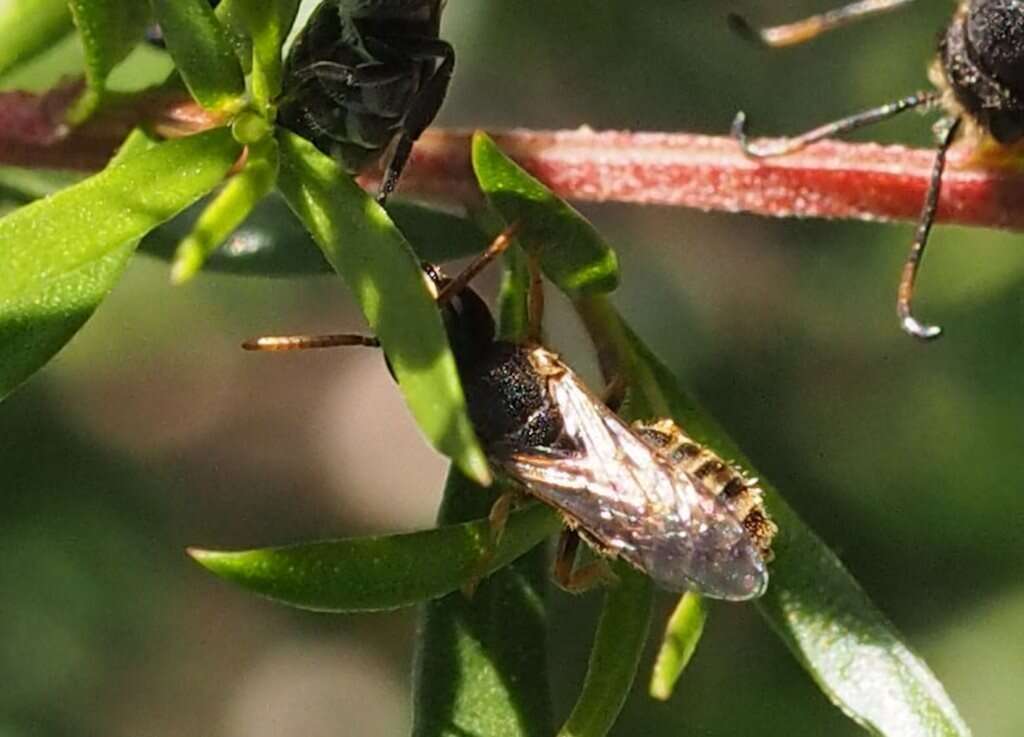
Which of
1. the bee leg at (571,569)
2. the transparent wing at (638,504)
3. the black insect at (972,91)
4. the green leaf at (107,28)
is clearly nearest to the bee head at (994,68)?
the black insect at (972,91)

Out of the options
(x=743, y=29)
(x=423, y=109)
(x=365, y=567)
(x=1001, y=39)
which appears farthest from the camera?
(x=743, y=29)

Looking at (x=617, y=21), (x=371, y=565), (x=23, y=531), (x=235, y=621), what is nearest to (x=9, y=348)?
(x=371, y=565)

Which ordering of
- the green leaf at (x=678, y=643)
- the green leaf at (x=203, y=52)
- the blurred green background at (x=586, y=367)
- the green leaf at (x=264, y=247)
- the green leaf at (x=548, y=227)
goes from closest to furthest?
1. the green leaf at (x=203, y=52)
2. the green leaf at (x=548, y=227)
3. the green leaf at (x=678, y=643)
4. the green leaf at (x=264, y=247)
5. the blurred green background at (x=586, y=367)

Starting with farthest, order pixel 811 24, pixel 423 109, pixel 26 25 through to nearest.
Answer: pixel 811 24 → pixel 26 25 → pixel 423 109

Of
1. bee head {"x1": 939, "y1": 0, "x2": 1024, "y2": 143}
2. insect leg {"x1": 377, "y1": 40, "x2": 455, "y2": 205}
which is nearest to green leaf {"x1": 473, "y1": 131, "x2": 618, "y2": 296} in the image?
insect leg {"x1": 377, "y1": 40, "x2": 455, "y2": 205}

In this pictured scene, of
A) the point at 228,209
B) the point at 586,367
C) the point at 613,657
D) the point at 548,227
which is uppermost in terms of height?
the point at 228,209

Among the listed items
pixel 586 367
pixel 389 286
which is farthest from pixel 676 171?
pixel 586 367

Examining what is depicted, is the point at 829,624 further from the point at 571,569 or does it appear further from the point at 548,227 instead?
the point at 548,227

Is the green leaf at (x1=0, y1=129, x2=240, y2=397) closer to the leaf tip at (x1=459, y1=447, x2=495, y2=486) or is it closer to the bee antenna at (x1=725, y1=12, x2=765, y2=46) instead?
the leaf tip at (x1=459, y1=447, x2=495, y2=486)

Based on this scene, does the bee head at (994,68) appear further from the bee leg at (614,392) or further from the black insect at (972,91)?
the bee leg at (614,392)
